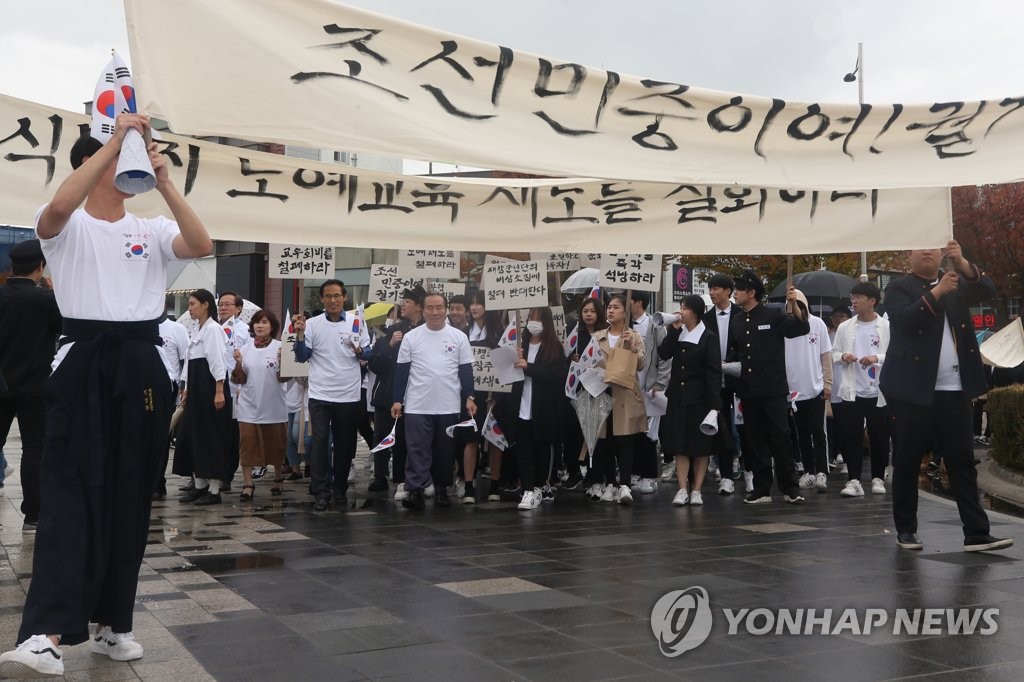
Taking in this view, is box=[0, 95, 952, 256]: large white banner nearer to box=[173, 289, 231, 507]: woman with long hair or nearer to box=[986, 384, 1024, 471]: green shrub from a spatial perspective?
box=[173, 289, 231, 507]: woman with long hair

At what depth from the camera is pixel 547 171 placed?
537 centimetres

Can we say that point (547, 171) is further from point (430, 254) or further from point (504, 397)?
point (430, 254)

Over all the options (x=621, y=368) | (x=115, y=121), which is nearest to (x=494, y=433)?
(x=621, y=368)

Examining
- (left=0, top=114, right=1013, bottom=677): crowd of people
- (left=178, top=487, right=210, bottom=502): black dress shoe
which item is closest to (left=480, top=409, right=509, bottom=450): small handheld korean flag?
(left=0, top=114, right=1013, bottom=677): crowd of people

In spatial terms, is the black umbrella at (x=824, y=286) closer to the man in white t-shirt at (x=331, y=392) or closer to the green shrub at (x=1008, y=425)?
the green shrub at (x=1008, y=425)

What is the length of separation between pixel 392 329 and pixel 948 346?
6.28 meters

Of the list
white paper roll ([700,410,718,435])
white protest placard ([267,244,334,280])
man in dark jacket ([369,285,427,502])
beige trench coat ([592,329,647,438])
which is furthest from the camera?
white protest placard ([267,244,334,280])

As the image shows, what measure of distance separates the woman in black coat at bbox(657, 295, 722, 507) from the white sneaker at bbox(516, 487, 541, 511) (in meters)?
1.33

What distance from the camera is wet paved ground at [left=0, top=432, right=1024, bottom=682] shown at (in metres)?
4.52

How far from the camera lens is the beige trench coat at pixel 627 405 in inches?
403

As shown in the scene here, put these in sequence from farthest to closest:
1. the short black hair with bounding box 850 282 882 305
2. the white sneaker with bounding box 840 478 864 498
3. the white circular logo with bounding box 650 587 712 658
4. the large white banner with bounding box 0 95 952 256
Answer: the short black hair with bounding box 850 282 882 305
the white sneaker with bounding box 840 478 864 498
the large white banner with bounding box 0 95 952 256
the white circular logo with bounding box 650 587 712 658

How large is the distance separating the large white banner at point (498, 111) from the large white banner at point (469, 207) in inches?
13.2

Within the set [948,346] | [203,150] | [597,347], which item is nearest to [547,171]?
[203,150]

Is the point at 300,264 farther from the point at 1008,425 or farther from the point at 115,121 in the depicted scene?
the point at 1008,425
